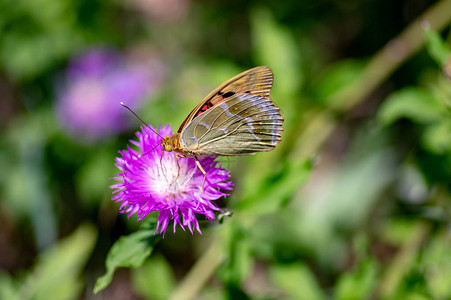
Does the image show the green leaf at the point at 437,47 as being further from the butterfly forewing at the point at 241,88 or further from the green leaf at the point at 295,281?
the green leaf at the point at 295,281

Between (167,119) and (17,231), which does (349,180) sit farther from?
(17,231)

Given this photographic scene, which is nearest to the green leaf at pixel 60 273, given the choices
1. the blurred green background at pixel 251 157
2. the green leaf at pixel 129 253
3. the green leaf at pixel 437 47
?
the blurred green background at pixel 251 157

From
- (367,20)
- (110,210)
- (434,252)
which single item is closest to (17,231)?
(110,210)

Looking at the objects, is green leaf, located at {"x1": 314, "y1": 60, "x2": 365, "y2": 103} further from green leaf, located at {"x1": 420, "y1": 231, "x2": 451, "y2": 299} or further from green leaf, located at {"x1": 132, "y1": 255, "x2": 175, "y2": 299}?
green leaf, located at {"x1": 132, "y1": 255, "x2": 175, "y2": 299}

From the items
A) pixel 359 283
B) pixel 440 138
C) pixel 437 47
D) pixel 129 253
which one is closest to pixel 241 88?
pixel 129 253

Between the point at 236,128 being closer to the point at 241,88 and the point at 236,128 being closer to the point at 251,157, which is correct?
the point at 241,88

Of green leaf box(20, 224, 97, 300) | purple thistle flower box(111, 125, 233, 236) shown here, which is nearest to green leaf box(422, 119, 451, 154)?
purple thistle flower box(111, 125, 233, 236)
